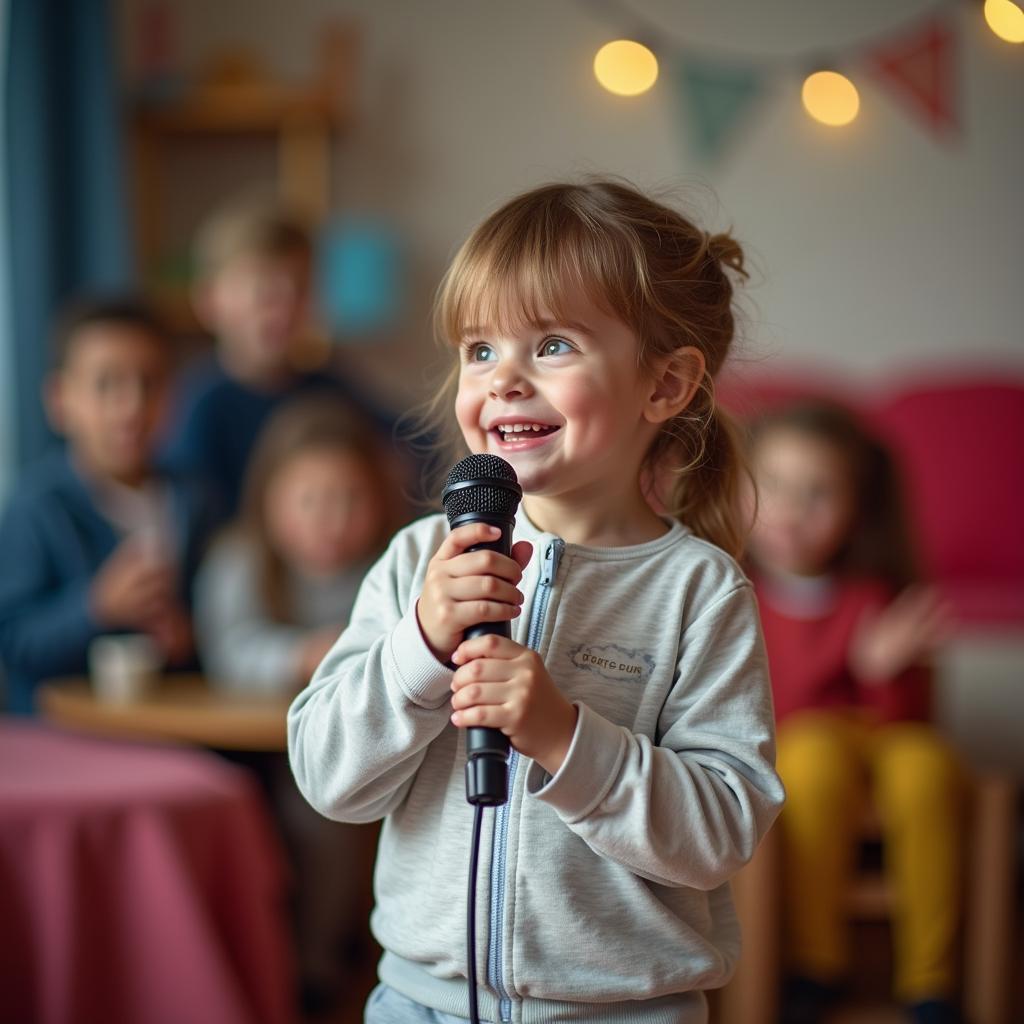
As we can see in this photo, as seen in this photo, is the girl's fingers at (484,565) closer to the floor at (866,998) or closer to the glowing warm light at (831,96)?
the floor at (866,998)

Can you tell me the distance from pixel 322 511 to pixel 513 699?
1527mm

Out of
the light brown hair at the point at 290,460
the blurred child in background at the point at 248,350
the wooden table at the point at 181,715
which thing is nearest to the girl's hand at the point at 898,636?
the light brown hair at the point at 290,460

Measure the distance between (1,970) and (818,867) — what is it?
1149mm

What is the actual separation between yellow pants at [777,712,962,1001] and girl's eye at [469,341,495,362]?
133 cm

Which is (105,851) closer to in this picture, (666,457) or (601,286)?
(666,457)

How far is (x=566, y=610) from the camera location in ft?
2.88

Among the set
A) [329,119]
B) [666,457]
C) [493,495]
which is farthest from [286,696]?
[329,119]

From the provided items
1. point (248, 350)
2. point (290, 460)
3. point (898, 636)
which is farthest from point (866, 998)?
point (248, 350)

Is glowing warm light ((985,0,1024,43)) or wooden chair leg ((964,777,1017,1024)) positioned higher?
glowing warm light ((985,0,1024,43))

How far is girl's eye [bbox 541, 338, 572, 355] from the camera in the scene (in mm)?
856

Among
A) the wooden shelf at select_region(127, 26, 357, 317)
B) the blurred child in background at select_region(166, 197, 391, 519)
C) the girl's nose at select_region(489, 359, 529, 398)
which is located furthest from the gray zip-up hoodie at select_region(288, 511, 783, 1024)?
the wooden shelf at select_region(127, 26, 357, 317)

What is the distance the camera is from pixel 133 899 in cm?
168

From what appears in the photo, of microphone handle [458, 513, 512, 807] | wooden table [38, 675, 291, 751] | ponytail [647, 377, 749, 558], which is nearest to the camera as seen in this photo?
microphone handle [458, 513, 512, 807]

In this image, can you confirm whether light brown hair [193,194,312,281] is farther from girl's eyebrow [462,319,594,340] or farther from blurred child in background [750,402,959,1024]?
girl's eyebrow [462,319,594,340]
